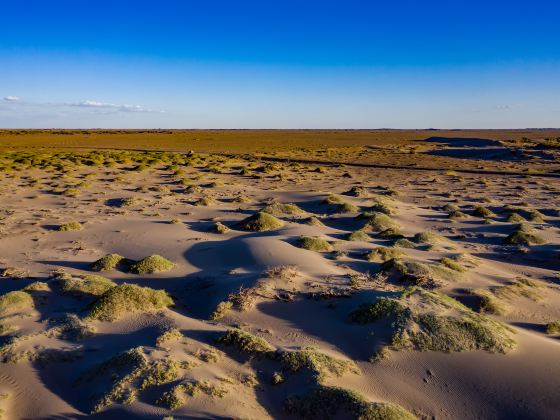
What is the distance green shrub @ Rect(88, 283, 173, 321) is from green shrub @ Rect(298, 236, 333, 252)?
5546mm

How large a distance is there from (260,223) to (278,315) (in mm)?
8602

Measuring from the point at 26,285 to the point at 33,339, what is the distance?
3.38 metres

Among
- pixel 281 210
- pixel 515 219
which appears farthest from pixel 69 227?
pixel 515 219

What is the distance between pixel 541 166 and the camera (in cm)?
4300

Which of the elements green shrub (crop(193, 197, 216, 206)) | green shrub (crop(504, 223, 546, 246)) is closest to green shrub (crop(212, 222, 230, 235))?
green shrub (crop(193, 197, 216, 206))

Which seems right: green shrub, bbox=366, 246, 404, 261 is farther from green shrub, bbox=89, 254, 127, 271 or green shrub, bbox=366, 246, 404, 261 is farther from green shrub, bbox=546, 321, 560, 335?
green shrub, bbox=89, 254, 127, 271

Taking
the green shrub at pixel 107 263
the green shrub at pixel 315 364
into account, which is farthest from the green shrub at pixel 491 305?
the green shrub at pixel 107 263

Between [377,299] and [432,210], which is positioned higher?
[377,299]

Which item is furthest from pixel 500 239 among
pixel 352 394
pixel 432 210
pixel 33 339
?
pixel 33 339

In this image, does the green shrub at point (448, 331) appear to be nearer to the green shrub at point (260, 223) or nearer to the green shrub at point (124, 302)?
the green shrub at point (124, 302)

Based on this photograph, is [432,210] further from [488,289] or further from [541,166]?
[541,166]

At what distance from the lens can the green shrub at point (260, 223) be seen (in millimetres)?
17125

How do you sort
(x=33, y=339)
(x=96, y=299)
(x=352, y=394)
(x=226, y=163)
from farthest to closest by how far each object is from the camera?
1. (x=226, y=163)
2. (x=96, y=299)
3. (x=33, y=339)
4. (x=352, y=394)

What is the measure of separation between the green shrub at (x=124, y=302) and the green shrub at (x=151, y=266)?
8.14 feet
